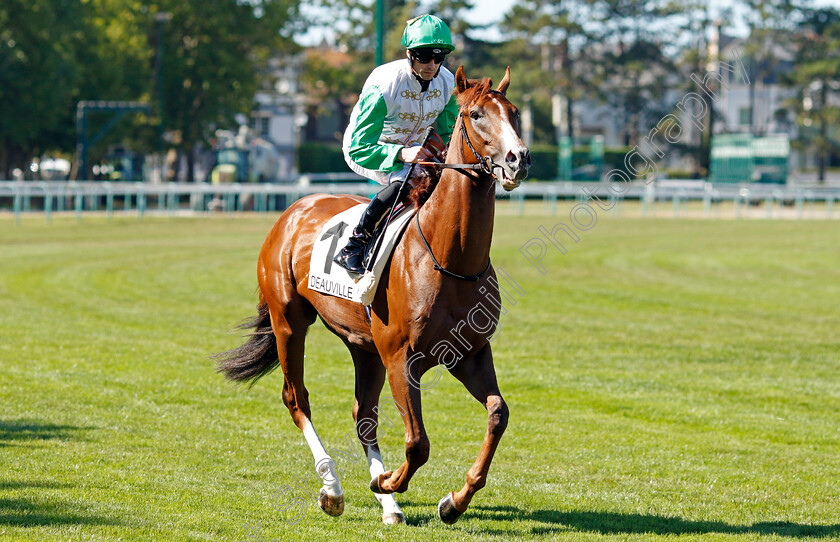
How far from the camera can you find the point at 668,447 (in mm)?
7098

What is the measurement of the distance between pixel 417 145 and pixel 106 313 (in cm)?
860

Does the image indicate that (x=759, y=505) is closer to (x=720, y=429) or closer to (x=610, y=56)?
(x=720, y=429)

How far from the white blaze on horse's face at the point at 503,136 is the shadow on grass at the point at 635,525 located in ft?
6.15

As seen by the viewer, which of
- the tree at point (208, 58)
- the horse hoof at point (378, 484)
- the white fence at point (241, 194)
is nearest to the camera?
the horse hoof at point (378, 484)

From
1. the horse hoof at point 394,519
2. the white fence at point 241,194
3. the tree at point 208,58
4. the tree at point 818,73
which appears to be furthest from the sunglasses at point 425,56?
the tree at point 818,73

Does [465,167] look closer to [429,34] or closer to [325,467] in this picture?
[429,34]

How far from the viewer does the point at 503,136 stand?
4.62 meters

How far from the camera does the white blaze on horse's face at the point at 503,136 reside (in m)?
4.47

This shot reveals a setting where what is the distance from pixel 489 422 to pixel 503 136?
4.57 ft

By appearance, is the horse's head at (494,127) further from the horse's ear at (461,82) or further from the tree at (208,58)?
the tree at (208,58)

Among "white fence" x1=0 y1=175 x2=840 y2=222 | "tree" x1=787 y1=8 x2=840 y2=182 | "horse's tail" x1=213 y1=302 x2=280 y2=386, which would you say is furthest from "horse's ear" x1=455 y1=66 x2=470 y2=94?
"tree" x1=787 y1=8 x2=840 y2=182

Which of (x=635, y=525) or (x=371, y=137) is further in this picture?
(x=371, y=137)

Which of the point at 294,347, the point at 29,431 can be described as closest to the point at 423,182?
the point at 294,347

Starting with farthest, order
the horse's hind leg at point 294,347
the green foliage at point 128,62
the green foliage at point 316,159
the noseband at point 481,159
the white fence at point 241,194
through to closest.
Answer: the green foliage at point 316,159 < the green foliage at point 128,62 < the white fence at point 241,194 < the horse's hind leg at point 294,347 < the noseband at point 481,159
